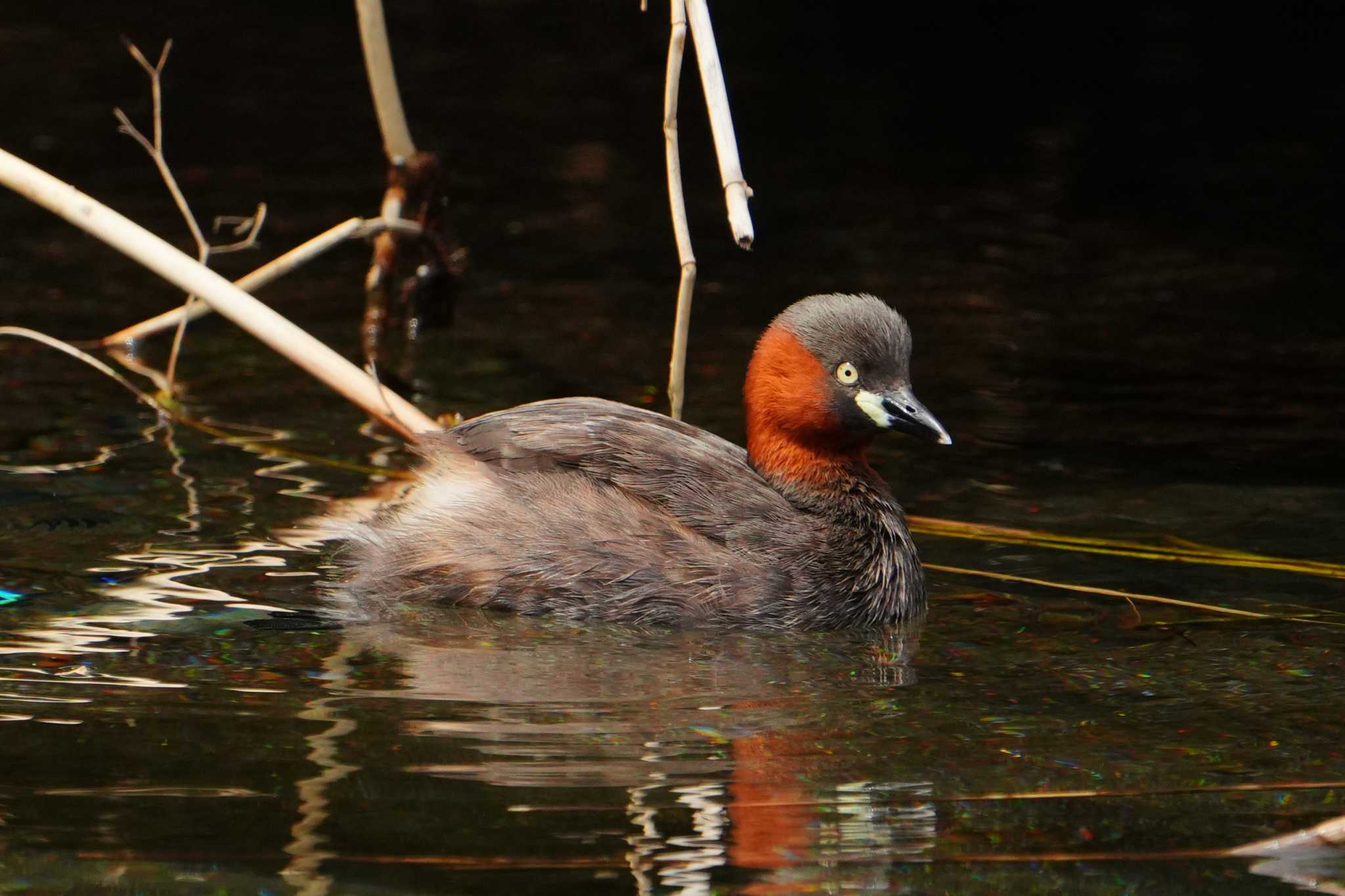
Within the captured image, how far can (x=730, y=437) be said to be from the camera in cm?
762

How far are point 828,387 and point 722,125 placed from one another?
1.43 meters

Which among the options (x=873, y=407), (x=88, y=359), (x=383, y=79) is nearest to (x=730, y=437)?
(x=873, y=407)

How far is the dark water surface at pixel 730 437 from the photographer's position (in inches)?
163

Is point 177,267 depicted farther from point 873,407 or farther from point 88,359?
point 873,407

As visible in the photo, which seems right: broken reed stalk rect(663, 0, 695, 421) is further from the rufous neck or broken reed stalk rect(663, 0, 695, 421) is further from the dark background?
the dark background

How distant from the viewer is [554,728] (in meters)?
4.75

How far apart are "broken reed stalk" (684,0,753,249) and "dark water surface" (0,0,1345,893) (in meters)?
1.21

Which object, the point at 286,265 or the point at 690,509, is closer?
the point at 690,509

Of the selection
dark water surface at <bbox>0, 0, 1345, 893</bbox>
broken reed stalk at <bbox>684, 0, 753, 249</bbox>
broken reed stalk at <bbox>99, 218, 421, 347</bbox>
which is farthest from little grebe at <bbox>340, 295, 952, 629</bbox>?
broken reed stalk at <bbox>99, 218, 421, 347</bbox>

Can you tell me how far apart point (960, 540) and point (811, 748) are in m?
2.01

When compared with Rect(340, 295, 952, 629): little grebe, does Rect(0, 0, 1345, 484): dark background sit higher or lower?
higher

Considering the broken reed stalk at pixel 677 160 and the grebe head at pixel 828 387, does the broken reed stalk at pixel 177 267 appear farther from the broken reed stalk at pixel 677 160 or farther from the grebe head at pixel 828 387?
the broken reed stalk at pixel 677 160

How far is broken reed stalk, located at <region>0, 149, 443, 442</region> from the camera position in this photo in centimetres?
649


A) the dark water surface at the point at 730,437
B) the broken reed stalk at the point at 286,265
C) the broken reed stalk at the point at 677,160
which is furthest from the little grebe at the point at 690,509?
the broken reed stalk at the point at 286,265
